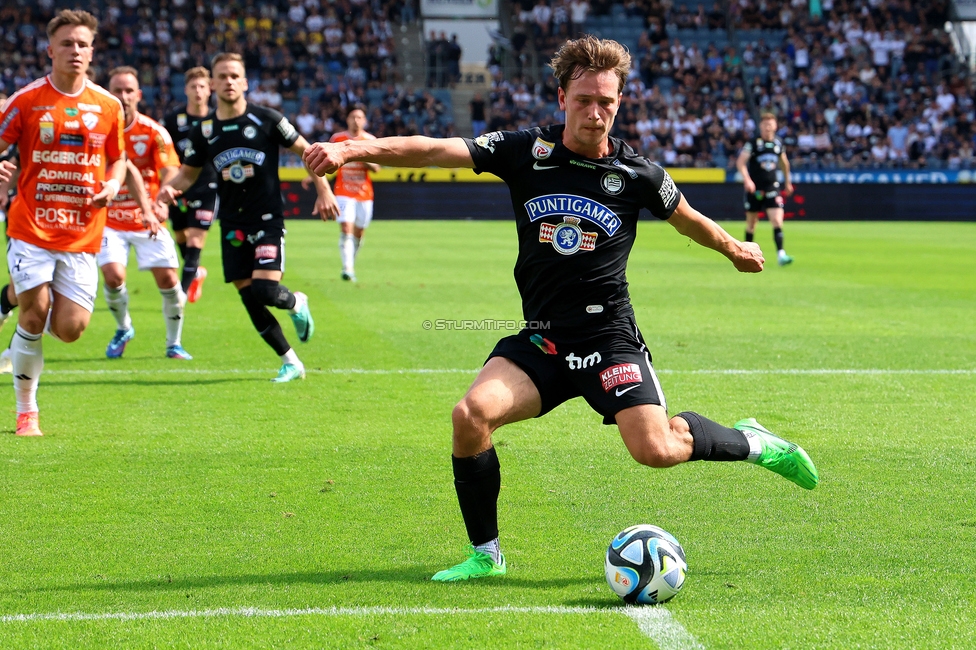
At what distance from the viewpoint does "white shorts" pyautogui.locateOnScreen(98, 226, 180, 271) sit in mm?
9789

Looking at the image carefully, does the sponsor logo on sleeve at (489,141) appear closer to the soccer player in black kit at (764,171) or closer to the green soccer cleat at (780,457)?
the green soccer cleat at (780,457)

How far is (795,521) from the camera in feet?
16.6

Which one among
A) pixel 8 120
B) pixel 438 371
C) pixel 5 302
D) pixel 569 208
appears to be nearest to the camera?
pixel 569 208

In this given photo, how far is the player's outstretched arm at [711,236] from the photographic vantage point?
15.7ft

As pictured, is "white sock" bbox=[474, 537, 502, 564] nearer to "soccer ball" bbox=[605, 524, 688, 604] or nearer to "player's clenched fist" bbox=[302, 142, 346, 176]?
"soccer ball" bbox=[605, 524, 688, 604]

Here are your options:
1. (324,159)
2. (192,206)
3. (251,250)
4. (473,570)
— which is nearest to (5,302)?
(251,250)

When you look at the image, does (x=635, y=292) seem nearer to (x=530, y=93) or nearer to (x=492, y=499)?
(x=492, y=499)

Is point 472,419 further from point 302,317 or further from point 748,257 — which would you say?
point 302,317

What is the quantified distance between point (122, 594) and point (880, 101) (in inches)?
1479

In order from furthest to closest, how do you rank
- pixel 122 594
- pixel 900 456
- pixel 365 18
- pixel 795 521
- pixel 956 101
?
pixel 365 18 < pixel 956 101 < pixel 900 456 < pixel 795 521 < pixel 122 594

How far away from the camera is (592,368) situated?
14.9 ft

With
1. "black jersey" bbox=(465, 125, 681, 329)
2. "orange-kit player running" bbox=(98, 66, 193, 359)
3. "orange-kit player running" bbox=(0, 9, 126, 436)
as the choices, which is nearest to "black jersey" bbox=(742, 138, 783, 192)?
"orange-kit player running" bbox=(98, 66, 193, 359)

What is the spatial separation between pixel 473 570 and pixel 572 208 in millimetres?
1511

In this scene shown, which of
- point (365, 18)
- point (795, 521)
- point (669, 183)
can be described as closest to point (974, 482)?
point (795, 521)
